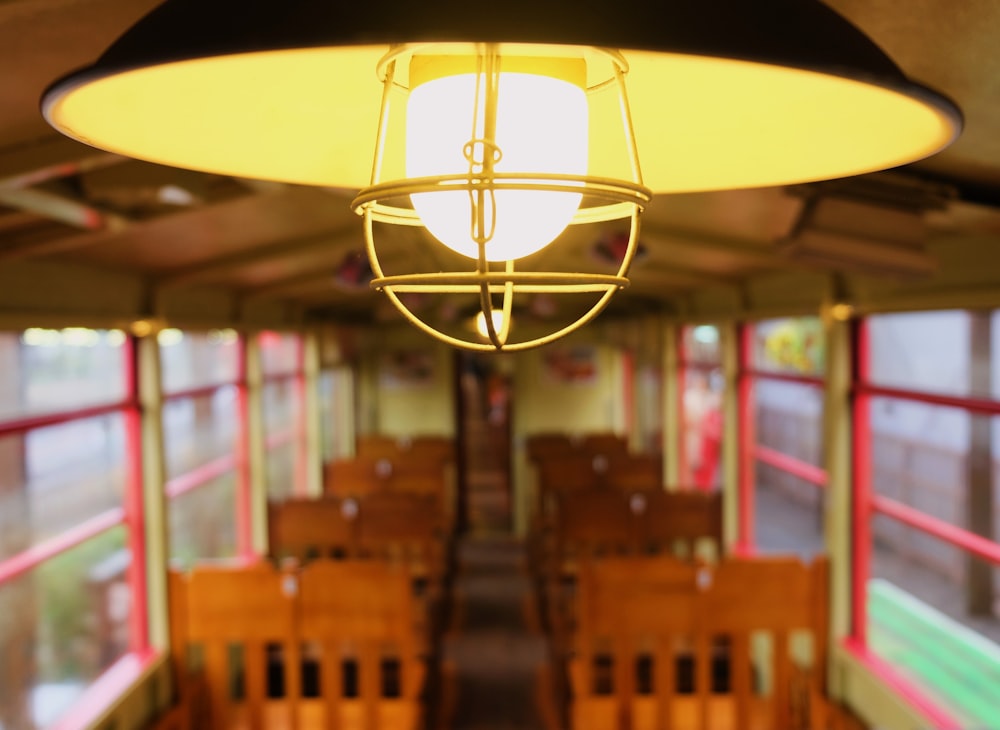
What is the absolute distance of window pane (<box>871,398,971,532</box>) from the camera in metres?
3.34

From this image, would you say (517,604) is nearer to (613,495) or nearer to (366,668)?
(613,495)

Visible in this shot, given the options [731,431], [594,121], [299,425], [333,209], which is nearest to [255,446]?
[299,425]

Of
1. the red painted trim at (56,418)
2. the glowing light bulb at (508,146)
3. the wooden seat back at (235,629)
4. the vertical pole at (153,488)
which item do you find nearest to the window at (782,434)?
the wooden seat back at (235,629)

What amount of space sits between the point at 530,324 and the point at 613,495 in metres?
4.04

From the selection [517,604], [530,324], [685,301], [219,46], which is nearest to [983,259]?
[219,46]

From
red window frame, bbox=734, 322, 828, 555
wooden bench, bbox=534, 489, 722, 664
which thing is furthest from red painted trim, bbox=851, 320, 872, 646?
red window frame, bbox=734, 322, 828, 555

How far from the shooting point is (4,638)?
262 centimetres

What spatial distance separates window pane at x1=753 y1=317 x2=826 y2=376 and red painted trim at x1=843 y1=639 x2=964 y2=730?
1189 mm

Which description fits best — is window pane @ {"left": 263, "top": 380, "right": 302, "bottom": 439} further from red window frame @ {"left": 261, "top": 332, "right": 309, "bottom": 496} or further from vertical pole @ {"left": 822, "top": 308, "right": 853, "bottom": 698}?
vertical pole @ {"left": 822, "top": 308, "right": 853, "bottom": 698}

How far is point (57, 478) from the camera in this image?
2.85m

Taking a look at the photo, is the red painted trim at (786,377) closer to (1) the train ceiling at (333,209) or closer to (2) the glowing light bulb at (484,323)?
(1) the train ceiling at (333,209)

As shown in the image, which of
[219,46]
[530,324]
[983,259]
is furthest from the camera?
[530,324]

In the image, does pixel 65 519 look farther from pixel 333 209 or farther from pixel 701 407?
pixel 701 407

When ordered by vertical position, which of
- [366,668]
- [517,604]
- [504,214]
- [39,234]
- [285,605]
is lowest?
[517,604]
